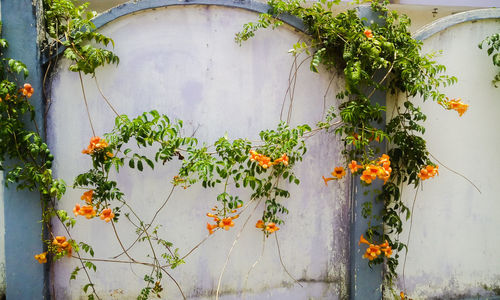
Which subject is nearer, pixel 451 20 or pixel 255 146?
pixel 255 146

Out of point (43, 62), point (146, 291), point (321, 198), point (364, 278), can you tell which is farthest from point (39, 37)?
point (364, 278)

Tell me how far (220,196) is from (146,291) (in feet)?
2.77

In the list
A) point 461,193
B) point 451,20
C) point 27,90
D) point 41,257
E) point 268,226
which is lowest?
point 41,257

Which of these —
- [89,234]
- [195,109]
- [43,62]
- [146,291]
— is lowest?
[146,291]

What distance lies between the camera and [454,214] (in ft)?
10.2

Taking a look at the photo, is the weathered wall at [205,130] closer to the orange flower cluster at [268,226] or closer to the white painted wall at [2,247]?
the orange flower cluster at [268,226]

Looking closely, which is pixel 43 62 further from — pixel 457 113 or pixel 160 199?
pixel 457 113

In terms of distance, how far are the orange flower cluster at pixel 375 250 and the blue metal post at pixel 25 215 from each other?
2.23 metres

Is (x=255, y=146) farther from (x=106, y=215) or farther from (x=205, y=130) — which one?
(x=106, y=215)

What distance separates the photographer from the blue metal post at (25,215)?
252 centimetres

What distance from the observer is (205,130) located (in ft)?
9.16

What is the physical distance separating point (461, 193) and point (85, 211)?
9.09ft

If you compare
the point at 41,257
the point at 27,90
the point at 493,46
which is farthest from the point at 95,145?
the point at 493,46

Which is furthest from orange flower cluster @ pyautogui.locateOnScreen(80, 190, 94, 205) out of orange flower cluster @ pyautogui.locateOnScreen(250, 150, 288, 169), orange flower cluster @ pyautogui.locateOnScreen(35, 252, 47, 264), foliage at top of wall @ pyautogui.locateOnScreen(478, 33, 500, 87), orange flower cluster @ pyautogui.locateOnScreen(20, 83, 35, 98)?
foliage at top of wall @ pyautogui.locateOnScreen(478, 33, 500, 87)
